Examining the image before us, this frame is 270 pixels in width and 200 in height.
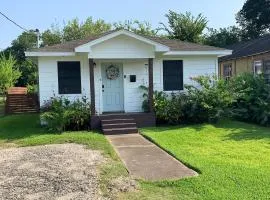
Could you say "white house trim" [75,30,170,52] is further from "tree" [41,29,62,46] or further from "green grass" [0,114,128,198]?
"tree" [41,29,62,46]

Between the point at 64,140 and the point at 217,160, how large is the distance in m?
5.04

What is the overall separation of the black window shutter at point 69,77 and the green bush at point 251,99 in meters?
5.92

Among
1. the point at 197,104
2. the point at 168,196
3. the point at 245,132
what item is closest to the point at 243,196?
the point at 168,196

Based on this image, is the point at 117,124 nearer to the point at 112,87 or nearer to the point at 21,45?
the point at 112,87

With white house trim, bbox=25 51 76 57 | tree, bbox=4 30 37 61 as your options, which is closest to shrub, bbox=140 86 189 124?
white house trim, bbox=25 51 76 57

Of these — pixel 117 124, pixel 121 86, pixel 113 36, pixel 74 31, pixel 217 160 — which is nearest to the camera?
pixel 217 160

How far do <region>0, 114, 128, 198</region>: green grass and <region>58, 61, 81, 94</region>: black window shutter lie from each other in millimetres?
1791

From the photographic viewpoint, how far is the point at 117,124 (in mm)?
13711

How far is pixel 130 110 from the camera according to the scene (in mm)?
15719

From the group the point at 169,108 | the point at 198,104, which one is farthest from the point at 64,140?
the point at 198,104

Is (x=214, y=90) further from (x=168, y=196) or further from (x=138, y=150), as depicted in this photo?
(x=168, y=196)

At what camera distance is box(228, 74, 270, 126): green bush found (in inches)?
577

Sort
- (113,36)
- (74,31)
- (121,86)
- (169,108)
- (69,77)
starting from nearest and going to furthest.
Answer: (113,36), (169,108), (69,77), (121,86), (74,31)

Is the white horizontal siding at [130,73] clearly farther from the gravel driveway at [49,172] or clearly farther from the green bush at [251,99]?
the gravel driveway at [49,172]
